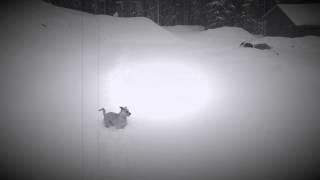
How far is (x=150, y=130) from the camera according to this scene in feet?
32.5

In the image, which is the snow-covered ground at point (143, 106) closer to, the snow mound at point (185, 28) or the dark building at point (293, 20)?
the dark building at point (293, 20)

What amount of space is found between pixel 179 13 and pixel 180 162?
34.9 metres

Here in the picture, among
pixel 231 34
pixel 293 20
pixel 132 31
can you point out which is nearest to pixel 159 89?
pixel 132 31

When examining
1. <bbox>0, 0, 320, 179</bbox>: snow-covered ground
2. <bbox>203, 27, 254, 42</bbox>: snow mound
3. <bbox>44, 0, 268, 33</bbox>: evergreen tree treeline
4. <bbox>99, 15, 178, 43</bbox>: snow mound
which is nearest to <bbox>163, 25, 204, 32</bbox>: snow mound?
<bbox>44, 0, 268, 33</bbox>: evergreen tree treeline

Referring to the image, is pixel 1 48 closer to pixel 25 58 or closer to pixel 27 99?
pixel 25 58

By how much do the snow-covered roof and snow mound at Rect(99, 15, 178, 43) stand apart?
36.3 feet

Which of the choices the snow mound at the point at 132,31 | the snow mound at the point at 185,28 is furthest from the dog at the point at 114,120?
the snow mound at the point at 185,28

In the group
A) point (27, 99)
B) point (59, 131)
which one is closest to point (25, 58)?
point (27, 99)

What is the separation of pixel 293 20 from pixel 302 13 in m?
1.57

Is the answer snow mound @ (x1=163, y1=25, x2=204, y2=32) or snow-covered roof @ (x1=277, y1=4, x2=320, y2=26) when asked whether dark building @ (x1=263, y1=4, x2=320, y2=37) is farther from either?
snow mound @ (x1=163, y1=25, x2=204, y2=32)

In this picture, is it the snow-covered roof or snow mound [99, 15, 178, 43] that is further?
the snow-covered roof

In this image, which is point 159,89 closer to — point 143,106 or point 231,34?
point 143,106

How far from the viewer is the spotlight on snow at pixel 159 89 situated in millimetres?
11797

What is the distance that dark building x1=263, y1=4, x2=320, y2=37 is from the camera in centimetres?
2694
